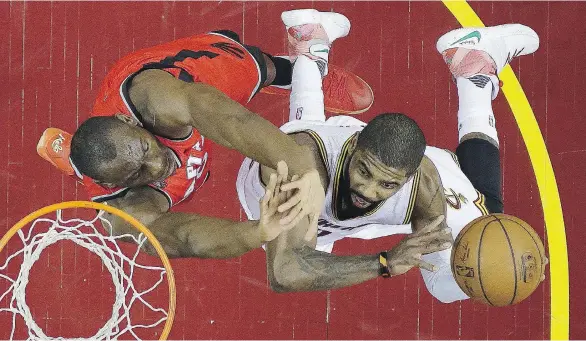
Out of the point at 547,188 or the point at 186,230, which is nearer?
the point at 186,230

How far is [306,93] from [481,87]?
92cm

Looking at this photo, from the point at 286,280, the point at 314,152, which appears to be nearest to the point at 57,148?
the point at 314,152

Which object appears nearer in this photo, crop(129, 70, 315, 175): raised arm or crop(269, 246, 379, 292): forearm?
crop(129, 70, 315, 175): raised arm

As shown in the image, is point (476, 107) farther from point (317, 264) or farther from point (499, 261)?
point (317, 264)

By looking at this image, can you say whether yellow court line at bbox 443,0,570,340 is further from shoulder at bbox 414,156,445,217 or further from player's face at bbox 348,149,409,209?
player's face at bbox 348,149,409,209

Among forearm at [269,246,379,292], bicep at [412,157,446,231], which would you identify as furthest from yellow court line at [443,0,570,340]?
forearm at [269,246,379,292]

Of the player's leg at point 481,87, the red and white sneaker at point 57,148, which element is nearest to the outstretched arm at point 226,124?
the red and white sneaker at point 57,148

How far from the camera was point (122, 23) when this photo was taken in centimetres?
489

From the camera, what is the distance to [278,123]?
4.80 metres

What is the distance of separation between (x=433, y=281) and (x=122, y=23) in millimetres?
2580

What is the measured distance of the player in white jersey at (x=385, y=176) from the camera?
2855 mm

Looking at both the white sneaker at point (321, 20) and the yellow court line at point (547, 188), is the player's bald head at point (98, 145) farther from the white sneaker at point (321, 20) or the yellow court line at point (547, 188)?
the yellow court line at point (547, 188)

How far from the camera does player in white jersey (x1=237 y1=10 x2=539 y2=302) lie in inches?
112

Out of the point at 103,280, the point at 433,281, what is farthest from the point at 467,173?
the point at 103,280
